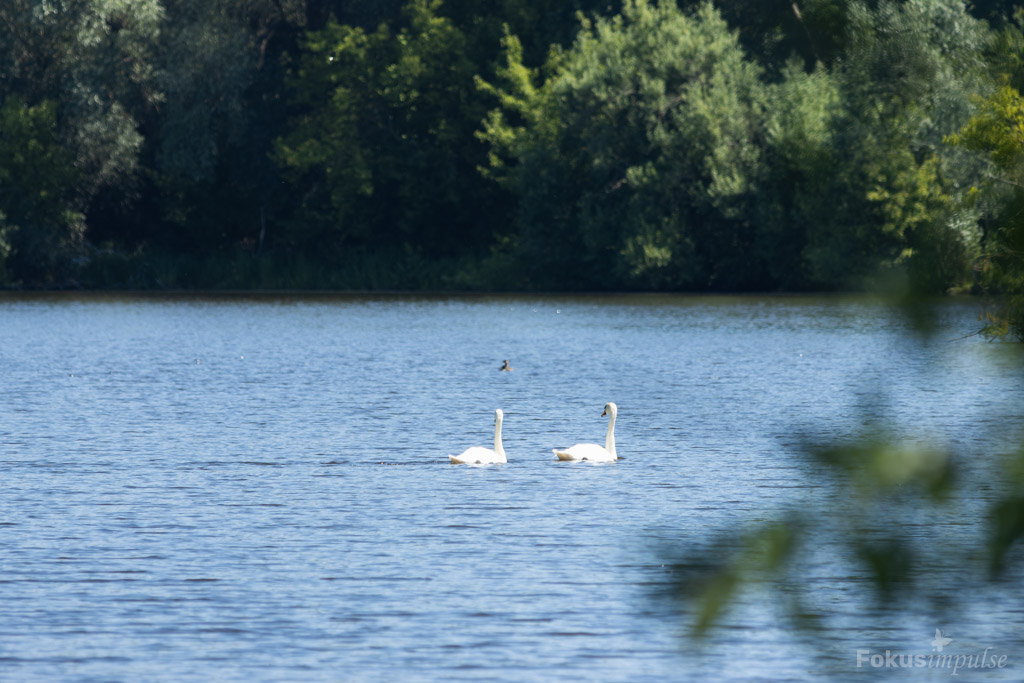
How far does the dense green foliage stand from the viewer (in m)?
65.9

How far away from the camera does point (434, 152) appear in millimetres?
81938

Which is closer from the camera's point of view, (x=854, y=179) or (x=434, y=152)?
(x=854, y=179)

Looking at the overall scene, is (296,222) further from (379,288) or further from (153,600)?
(153,600)

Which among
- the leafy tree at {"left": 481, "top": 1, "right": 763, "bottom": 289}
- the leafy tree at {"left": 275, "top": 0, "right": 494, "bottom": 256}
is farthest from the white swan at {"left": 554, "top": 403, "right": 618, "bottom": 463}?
the leafy tree at {"left": 275, "top": 0, "right": 494, "bottom": 256}

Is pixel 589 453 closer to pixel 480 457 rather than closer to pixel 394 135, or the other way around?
pixel 480 457

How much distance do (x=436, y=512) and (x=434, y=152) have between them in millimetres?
67316

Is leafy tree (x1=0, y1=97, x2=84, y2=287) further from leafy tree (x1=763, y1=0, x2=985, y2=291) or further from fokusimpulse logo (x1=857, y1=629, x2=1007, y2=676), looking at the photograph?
fokusimpulse logo (x1=857, y1=629, x2=1007, y2=676)

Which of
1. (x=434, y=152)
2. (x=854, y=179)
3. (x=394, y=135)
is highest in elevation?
(x=394, y=135)

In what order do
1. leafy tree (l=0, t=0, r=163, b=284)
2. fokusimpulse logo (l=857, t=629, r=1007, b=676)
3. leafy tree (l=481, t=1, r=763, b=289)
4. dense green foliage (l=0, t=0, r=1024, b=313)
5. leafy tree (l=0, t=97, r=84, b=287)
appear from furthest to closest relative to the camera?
leafy tree (l=0, t=97, r=84, b=287) → leafy tree (l=0, t=0, r=163, b=284) → leafy tree (l=481, t=1, r=763, b=289) → dense green foliage (l=0, t=0, r=1024, b=313) → fokusimpulse logo (l=857, t=629, r=1007, b=676)

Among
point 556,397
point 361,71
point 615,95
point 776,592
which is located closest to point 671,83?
point 615,95

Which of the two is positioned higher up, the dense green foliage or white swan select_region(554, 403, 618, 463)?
the dense green foliage

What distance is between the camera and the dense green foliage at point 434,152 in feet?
216

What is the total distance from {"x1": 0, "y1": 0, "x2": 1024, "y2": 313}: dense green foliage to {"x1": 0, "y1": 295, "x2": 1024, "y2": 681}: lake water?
95.7 ft

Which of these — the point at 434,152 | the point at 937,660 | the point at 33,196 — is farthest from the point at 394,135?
the point at 937,660
